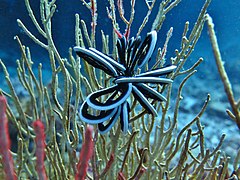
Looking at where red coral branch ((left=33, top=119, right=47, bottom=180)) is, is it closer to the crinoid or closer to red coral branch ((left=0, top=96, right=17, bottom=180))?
red coral branch ((left=0, top=96, right=17, bottom=180))

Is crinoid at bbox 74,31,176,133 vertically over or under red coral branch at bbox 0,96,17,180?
over

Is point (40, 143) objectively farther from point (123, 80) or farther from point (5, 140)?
point (123, 80)

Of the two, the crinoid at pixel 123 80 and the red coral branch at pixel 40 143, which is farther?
the crinoid at pixel 123 80

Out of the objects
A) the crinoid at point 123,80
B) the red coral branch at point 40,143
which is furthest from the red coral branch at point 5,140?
the crinoid at point 123,80

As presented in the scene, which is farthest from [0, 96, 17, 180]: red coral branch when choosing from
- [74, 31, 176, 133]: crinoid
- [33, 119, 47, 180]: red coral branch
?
[74, 31, 176, 133]: crinoid

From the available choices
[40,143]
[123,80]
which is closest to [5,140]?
[40,143]

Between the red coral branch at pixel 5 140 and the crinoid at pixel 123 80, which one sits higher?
the crinoid at pixel 123 80

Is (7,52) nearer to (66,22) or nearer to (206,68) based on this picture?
(66,22)

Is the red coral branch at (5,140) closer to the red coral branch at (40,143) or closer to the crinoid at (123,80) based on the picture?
the red coral branch at (40,143)
